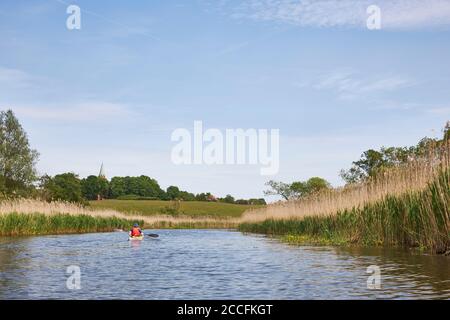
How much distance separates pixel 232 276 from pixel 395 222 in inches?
314

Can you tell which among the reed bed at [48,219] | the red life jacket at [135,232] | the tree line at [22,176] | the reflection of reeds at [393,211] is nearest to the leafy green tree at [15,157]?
the tree line at [22,176]

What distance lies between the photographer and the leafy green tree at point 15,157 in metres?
73.8

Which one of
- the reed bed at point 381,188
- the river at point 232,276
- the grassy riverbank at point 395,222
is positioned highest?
the reed bed at point 381,188

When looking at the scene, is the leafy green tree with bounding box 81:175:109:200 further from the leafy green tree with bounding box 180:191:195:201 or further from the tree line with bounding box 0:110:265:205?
the tree line with bounding box 0:110:265:205

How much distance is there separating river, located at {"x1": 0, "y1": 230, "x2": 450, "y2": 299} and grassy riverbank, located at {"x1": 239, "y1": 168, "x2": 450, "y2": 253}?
2.58ft

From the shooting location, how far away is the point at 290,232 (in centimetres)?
2845

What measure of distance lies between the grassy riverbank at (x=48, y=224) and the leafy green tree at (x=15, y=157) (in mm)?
33130

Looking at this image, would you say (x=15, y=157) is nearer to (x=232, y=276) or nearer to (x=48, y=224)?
(x=48, y=224)

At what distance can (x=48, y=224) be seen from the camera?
33.2 meters

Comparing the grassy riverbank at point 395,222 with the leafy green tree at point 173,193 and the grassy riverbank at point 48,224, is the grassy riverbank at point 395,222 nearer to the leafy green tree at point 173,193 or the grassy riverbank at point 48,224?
the grassy riverbank at point 48,224

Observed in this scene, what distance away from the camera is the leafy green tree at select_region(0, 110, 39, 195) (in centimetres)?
7375

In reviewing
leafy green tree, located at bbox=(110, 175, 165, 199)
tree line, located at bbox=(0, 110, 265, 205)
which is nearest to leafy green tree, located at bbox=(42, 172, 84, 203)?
tree line, located at bbox=(0, 110, 265, 205)
